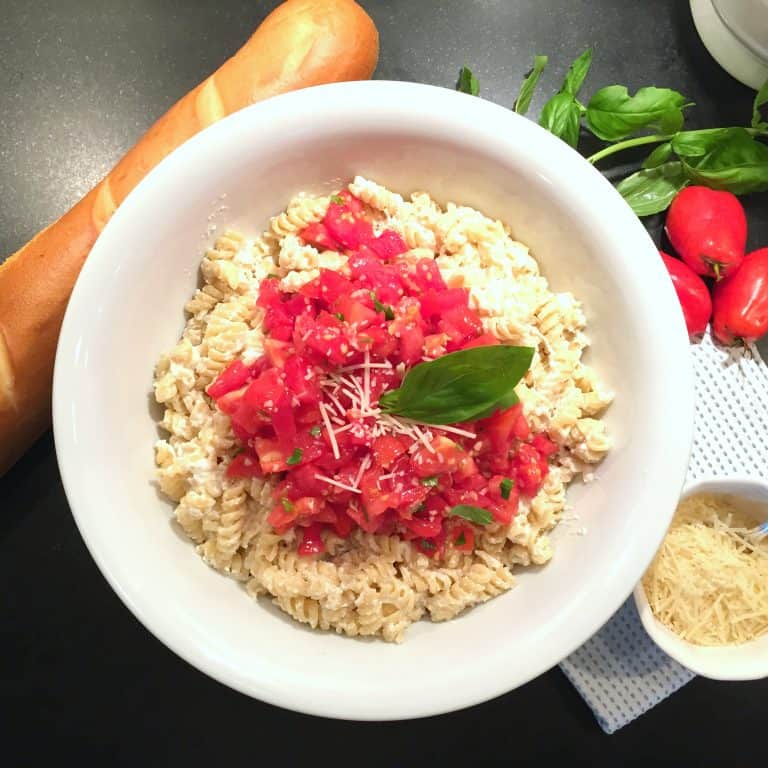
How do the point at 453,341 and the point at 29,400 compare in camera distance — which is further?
the point at 29,400

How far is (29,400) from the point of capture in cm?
246

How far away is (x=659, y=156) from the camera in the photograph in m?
2.68

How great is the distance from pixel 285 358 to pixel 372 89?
0.76 meters

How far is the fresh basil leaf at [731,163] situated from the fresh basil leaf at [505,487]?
54.5 inches

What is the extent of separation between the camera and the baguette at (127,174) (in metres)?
2.40

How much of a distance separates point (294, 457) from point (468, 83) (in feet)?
5.22

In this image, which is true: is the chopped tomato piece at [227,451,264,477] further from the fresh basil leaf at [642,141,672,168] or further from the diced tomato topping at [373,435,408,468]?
the fresh basil leaf at [642,141,672,168]

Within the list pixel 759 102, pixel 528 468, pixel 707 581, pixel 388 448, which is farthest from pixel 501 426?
pixel 759 102

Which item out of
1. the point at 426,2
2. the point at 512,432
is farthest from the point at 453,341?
the point at 426,2

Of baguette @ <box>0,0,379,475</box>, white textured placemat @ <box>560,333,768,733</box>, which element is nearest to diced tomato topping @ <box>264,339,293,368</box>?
baguette @ <box>0,0,379,475</box>

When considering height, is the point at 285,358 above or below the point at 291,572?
above

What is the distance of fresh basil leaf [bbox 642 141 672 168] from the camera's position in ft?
8.72

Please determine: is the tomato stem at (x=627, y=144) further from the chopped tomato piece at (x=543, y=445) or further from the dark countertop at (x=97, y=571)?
the chopped tomato piece at (x=543, y=445)

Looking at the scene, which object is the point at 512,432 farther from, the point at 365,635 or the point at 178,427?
the point at 178,427
